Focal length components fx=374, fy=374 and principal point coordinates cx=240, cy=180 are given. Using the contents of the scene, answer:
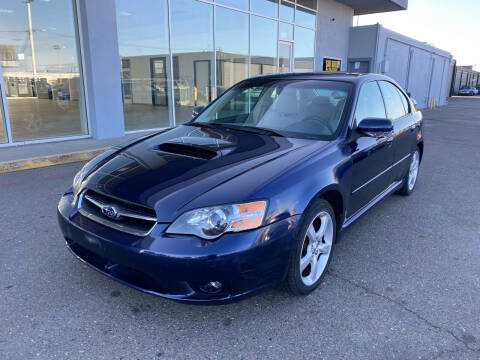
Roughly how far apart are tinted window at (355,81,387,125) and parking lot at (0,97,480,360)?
4.08 ft

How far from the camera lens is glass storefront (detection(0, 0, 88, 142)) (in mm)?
8266

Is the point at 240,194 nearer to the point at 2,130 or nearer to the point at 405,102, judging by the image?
the point at 405,102

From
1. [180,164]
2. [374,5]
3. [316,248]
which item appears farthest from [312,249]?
[374,5]

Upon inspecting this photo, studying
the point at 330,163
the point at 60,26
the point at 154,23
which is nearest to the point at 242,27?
the point at 154,23

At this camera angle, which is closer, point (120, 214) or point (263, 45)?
point (120, 214)

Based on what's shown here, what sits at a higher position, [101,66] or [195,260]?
[101,66]

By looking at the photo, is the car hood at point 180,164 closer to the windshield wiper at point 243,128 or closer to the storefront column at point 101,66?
the windshield wiper at point 243,128

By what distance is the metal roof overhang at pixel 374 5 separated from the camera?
17406 mm

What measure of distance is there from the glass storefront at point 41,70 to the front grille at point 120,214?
22.2ft

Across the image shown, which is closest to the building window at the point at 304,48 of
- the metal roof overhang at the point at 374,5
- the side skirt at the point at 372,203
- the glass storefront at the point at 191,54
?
the metal roof overhang at the point at 374,5

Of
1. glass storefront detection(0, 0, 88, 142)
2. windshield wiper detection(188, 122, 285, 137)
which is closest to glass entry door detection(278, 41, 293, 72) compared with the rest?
glass storefront detection(0, 0, 88, 142)

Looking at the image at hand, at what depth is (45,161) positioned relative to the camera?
6.72 metres

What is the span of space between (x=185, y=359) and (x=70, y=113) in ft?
28.4

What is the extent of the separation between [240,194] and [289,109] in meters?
1.56
